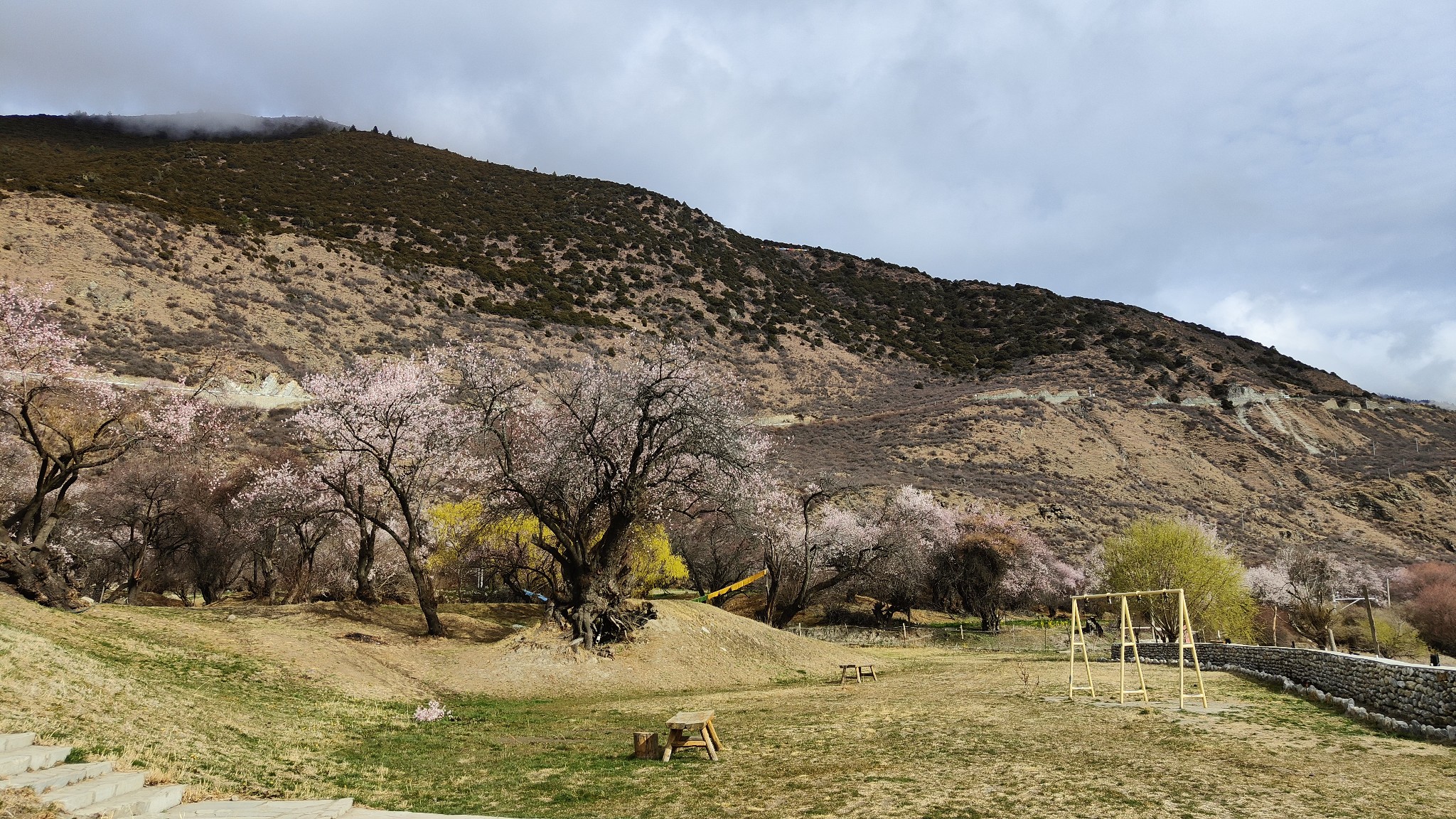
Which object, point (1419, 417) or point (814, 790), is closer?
point (814, 790)

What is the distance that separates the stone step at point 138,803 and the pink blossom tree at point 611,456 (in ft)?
48.0

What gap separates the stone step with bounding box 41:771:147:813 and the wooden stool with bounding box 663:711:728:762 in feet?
22.2

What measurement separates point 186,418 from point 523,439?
1178 cm

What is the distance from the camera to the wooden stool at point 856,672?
24.8 metres

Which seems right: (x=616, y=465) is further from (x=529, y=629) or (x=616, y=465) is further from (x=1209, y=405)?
(x=1209, y=405)

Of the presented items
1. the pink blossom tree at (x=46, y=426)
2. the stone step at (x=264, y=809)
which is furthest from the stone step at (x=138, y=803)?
the pink blossom tree at (x=46, y=426)

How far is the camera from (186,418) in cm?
2292

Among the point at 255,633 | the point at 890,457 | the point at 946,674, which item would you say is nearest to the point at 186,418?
the point at 255,633

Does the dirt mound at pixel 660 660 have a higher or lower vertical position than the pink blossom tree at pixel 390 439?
lower

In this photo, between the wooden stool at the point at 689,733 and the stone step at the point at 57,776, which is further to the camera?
the wooden stool at the point at 689,733

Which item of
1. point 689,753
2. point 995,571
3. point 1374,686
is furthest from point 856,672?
point 995,571

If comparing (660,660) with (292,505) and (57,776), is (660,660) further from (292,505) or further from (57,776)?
(57,776)

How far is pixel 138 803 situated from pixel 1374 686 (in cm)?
2125

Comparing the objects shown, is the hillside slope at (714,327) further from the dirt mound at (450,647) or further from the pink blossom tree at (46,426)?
the dirt mound at (450,647)
